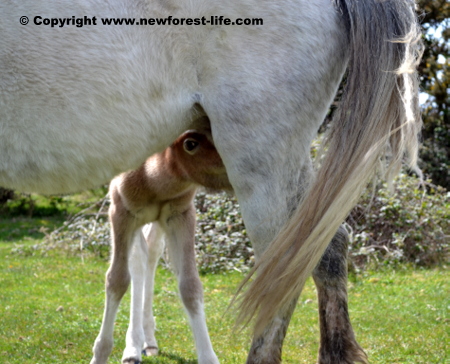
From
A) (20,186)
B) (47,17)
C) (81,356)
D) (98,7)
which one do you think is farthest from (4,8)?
(81,356)

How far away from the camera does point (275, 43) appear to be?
252cm

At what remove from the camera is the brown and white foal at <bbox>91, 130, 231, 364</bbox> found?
3832 millimetres

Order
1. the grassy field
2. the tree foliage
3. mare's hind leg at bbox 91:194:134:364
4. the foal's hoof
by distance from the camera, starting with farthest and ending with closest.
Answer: the tree foliage, the foal's hoof, the grassy field, mare's hind leg at bbox 91:194:134:364

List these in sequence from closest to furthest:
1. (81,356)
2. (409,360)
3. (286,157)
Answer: (286,157) → (409,360) → (81,356)

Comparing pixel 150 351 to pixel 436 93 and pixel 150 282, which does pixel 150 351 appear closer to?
pixel 150 282

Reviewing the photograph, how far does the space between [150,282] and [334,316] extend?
2.07 m

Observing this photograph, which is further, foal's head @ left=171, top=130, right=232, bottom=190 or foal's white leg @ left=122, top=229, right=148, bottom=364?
foal's white leg @ left=122, top=229, right=148, bottom=364

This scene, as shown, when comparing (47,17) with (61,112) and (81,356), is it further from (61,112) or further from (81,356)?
(81,356)

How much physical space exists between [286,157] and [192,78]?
20.8 inches

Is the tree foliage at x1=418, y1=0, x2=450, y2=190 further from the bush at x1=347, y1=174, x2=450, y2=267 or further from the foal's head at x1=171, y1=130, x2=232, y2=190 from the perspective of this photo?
the foal's head at x1=171, y1=130, x2=232, y2=190

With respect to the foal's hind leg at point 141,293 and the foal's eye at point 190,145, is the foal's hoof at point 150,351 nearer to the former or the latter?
the foal's hind leg at point 141,293

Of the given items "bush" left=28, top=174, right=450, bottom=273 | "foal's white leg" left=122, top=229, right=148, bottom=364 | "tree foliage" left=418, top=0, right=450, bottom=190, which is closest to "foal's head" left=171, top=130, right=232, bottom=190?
"foal's white leg" left=122, top=229, right=148, bottom=364

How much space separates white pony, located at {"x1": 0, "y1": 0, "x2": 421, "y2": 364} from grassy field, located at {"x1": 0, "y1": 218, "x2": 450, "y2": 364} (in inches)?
24.5

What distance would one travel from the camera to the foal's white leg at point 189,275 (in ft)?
12.6
